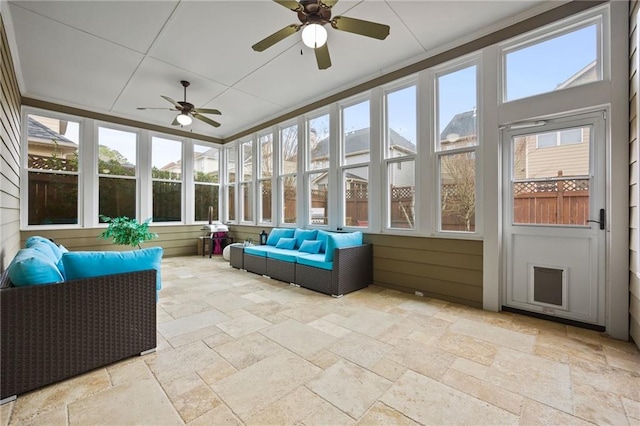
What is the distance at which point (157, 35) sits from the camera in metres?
3.52

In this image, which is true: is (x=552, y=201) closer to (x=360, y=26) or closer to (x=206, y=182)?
(x=360, y=26)

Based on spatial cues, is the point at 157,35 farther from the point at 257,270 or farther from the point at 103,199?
the point at 103,199

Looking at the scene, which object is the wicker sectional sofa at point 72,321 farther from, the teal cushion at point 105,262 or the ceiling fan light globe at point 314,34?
the ceiling fan light globe at point 314,34

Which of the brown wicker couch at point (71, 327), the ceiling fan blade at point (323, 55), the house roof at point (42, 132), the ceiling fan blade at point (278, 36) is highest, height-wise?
the ceiling fan blade at point (278, 36)

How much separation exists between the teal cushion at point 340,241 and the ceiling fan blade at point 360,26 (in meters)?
2.52

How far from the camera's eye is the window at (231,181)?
7863mm

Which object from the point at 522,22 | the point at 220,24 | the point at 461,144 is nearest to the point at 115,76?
A: the point at 220,24

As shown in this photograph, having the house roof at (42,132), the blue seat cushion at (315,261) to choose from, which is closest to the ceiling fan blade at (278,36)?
the blue seat cushion at (315,261)

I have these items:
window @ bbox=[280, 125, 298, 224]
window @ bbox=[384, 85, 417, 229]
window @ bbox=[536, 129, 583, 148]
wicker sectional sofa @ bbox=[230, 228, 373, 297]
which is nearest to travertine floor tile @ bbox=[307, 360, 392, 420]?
wicker sectional sofa @ bbox=[230, 228, 373, 297]

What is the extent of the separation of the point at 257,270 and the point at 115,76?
400 cm

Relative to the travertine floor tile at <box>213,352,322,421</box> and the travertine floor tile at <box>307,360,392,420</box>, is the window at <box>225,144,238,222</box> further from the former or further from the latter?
the travertine floor tile at <box>307,360,392,420</box>

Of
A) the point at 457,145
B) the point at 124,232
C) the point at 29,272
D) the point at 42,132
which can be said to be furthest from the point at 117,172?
the point at 457,145

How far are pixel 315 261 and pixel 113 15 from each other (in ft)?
12.7

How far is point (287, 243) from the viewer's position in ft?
17.5
